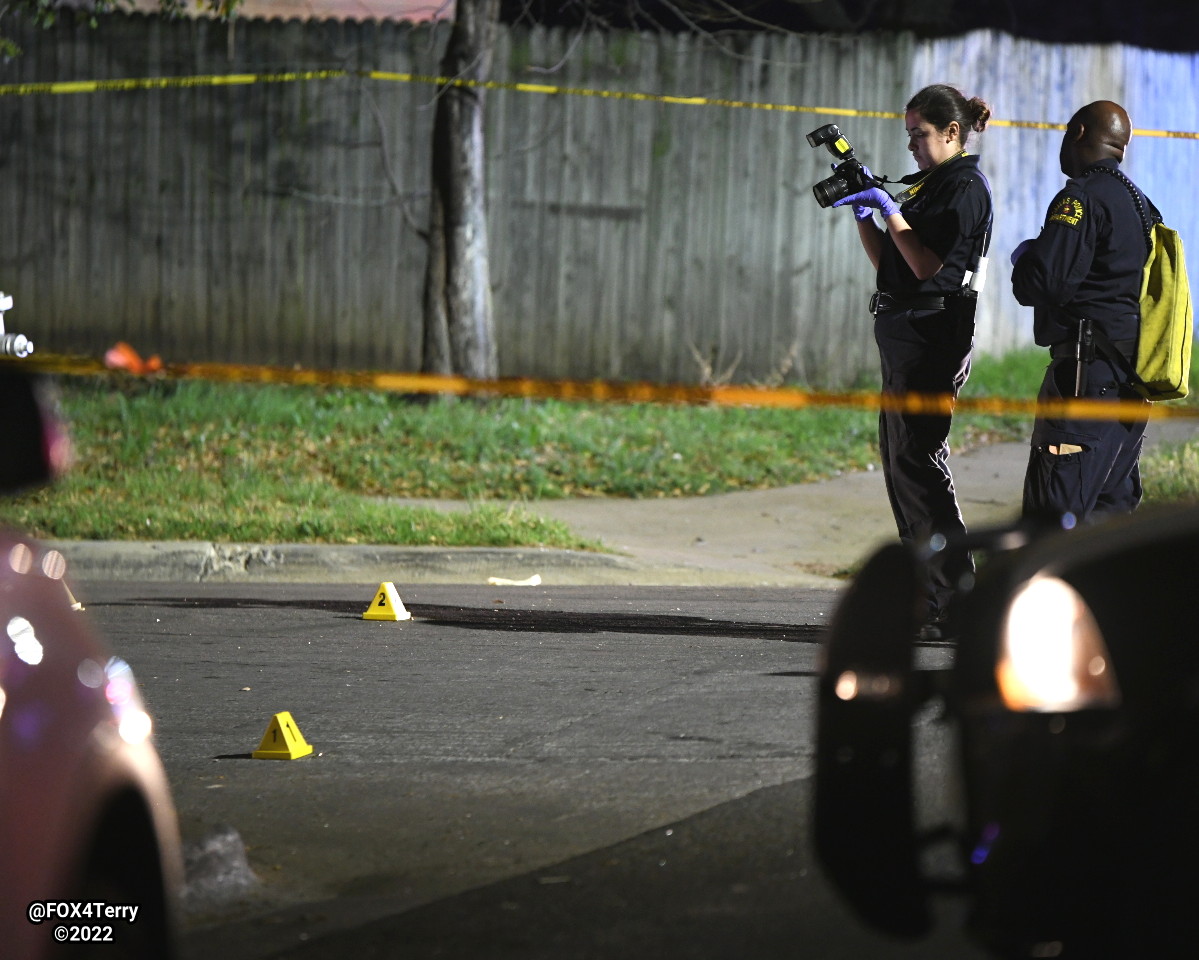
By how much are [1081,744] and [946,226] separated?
15.9 ft

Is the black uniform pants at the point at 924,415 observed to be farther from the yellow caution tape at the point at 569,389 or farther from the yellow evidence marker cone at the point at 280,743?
the yellow caution tape at the point at 569,389

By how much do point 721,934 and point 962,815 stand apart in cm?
127

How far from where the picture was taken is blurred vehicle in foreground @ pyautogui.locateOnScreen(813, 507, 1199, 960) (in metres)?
2.26

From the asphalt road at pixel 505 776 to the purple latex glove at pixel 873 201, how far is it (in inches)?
66.8

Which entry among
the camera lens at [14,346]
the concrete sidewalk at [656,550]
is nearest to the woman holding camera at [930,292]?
the concrete sidewalk at [656,550]

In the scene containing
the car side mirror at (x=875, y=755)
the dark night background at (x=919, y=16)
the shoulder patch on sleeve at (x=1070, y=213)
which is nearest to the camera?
the car side mirror at (x=875, y=755)

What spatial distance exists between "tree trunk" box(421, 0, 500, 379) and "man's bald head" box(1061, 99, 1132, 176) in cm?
770

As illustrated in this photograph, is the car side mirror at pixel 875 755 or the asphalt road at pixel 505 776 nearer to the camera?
the car side mirror at pixel 875 755

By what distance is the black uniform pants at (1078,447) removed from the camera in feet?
21.1

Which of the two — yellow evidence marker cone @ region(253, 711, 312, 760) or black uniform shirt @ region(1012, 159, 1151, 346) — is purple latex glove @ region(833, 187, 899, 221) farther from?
yellow evidence marker cone @ region(253, 711, 312, 760)

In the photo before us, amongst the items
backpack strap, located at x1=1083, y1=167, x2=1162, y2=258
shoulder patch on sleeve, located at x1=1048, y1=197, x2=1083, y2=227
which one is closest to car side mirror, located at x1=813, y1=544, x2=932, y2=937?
shoulder patch on sleeve, located at x1=1048, y1=197, x2=1083, y2=227

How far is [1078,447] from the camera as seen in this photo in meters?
6.44

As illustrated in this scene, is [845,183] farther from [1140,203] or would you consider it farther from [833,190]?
[1140,203]

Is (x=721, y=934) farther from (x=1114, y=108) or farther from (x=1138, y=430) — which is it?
(x=1114, y=108)
